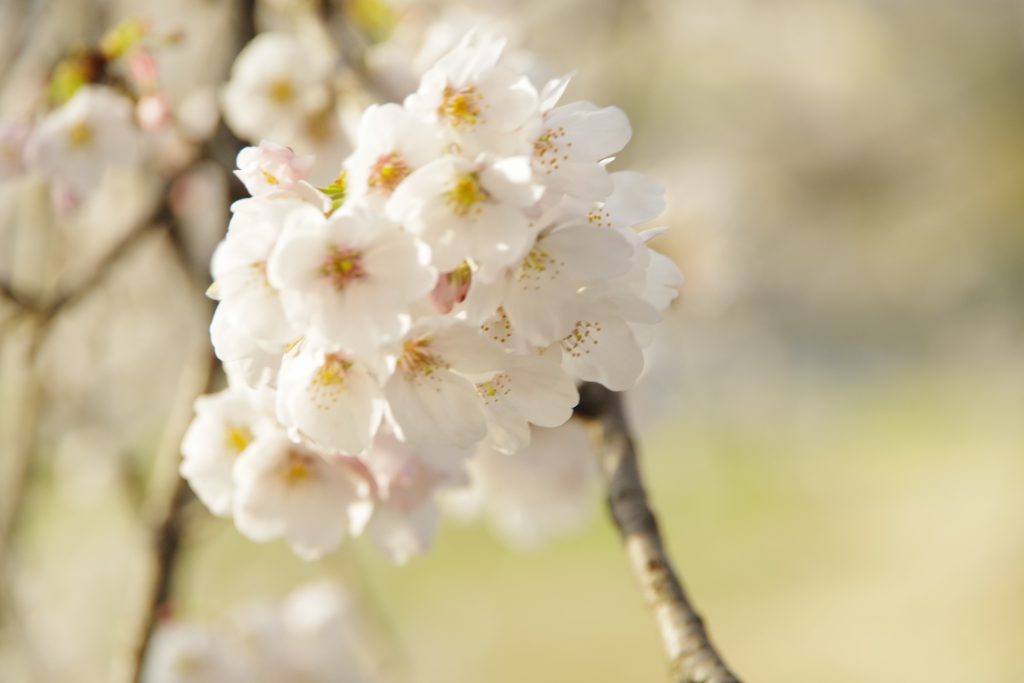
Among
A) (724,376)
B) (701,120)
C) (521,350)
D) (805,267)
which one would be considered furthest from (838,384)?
(521,350)

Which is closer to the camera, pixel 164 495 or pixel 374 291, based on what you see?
pixel 374 291

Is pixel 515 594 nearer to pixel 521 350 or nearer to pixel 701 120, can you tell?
pixel 701 120

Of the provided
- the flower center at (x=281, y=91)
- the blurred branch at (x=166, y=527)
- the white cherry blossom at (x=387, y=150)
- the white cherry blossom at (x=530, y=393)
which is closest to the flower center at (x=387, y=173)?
the white cherry blossom at (x=387, y=150)

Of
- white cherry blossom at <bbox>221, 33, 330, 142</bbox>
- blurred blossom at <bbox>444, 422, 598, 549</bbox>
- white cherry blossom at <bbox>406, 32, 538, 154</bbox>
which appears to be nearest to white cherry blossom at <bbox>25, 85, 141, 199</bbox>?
white cherry blossom at <bbox>221, 33, 330, 142</bbox>

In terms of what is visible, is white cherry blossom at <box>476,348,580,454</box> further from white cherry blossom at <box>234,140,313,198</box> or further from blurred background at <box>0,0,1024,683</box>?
blurred background at <box>0,0,1024,683</box>

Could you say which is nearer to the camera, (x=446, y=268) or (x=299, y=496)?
(x=446, y=268)

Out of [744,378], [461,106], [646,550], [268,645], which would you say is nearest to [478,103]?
[461,106]

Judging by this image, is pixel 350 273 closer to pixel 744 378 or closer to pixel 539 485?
pixel 539 485
